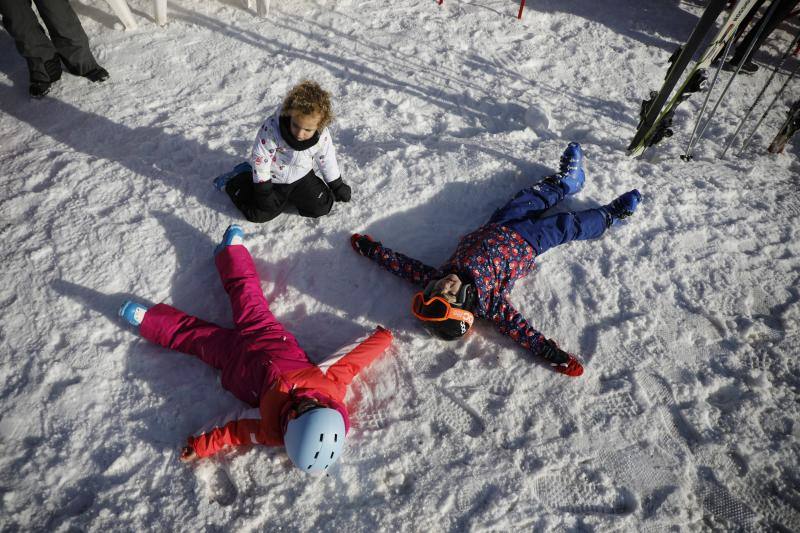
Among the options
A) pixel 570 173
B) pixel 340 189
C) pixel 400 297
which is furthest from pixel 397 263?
pixel 570 173

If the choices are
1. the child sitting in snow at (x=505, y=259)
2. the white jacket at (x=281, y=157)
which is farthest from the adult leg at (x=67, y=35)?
the child sitting in snow at (x=505, y=259)

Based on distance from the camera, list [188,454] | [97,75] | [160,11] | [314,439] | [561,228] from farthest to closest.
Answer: [160,11] < [97,75] < [561,228] < [188,454] < [314,439]

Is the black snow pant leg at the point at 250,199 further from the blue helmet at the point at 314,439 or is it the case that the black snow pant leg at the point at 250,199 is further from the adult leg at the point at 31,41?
the adult leg at the point at 31,41

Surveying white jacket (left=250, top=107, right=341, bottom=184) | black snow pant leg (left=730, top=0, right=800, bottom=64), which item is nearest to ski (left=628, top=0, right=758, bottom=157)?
black snow pant leg (left=730, top=0, right=800, bottom=64)

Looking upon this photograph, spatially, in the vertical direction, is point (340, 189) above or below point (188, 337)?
above

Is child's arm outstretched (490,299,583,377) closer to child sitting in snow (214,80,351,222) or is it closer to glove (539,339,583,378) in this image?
glove (539,339,583,378)

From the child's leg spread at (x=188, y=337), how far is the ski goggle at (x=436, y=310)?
125 centimetres

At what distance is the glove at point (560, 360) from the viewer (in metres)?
2.94

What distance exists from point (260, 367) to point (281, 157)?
150 cm

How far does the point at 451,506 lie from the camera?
253cm

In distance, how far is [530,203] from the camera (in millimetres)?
3656

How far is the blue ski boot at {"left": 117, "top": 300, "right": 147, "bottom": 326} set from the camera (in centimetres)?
291

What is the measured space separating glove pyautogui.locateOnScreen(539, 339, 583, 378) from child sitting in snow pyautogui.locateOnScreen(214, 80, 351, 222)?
193 cm

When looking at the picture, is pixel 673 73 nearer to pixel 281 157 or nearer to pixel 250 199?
pixel 281 157
